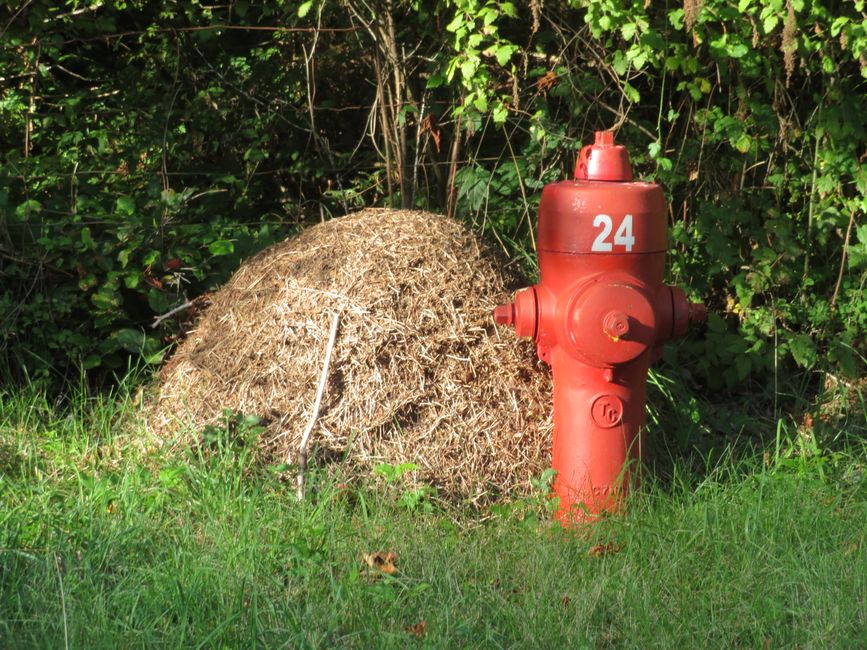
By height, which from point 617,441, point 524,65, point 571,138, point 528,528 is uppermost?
point 524,65

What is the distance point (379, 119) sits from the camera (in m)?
6.12

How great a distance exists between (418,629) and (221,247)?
272 centimetres

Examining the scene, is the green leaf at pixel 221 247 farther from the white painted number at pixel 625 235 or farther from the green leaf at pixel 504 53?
the white painted number at pixel 625 235

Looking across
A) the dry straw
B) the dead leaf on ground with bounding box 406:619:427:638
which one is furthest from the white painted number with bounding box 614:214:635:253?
the dead leaf on ground with bounding box 406:619:427:638

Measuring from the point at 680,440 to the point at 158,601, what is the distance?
8.68ft

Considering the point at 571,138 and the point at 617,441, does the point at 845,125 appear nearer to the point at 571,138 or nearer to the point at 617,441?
the point at 571,138

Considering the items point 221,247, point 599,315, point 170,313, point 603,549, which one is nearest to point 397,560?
point 603,549

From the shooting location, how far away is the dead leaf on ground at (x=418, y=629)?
3098 mm

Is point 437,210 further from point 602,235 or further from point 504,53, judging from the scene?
point 602,235

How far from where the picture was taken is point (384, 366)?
437cm

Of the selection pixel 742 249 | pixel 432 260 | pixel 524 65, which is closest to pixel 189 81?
pixel 524 65

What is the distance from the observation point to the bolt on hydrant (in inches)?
153

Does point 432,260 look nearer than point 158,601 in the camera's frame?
No

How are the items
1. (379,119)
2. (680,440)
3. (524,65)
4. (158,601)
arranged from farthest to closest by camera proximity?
(379,119)
(524,65)
(680,440)
(158,601)
